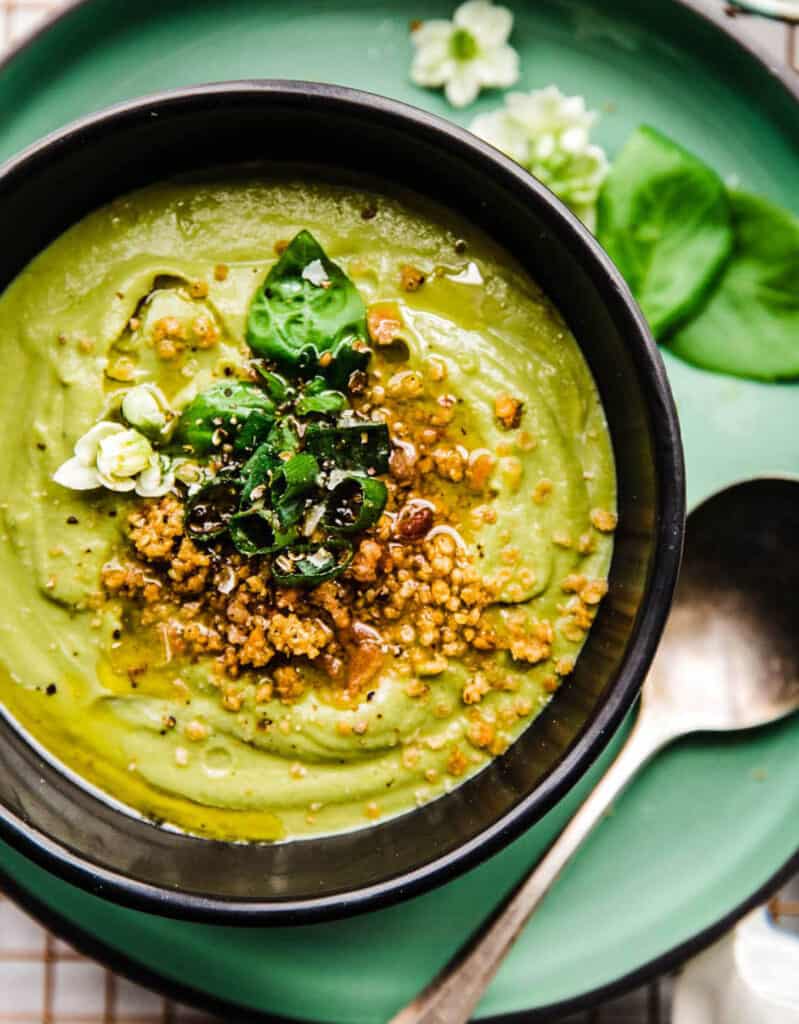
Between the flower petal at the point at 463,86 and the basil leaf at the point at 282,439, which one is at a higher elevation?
the flower petal at the point at 463,86

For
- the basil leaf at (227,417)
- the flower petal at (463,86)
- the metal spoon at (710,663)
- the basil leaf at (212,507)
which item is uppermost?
the flower petal at (463,86)

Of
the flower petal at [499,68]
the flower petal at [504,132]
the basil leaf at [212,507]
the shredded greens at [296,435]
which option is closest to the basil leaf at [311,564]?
the shredded greens at [296,435]

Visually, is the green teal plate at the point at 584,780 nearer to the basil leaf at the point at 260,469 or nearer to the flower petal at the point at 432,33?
the flower petal at the point at 432,33

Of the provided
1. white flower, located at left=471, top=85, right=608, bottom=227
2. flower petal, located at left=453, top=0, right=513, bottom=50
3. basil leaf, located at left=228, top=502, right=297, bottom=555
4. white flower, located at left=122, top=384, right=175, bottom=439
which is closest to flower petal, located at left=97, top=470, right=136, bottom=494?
white flower, located at left=122, top=384, right=175, bottom=439

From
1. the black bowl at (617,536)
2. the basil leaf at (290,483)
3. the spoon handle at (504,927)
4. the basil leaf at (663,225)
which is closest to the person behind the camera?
the black bowl at (617,536)

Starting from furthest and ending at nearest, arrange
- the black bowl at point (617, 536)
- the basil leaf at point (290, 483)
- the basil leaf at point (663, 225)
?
the basil leaf at point (663, 225) < the basil leaf at point (290, 483) < the black bowl at point (617, 536)

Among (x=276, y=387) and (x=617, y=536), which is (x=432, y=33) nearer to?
(x=276, y=387)
